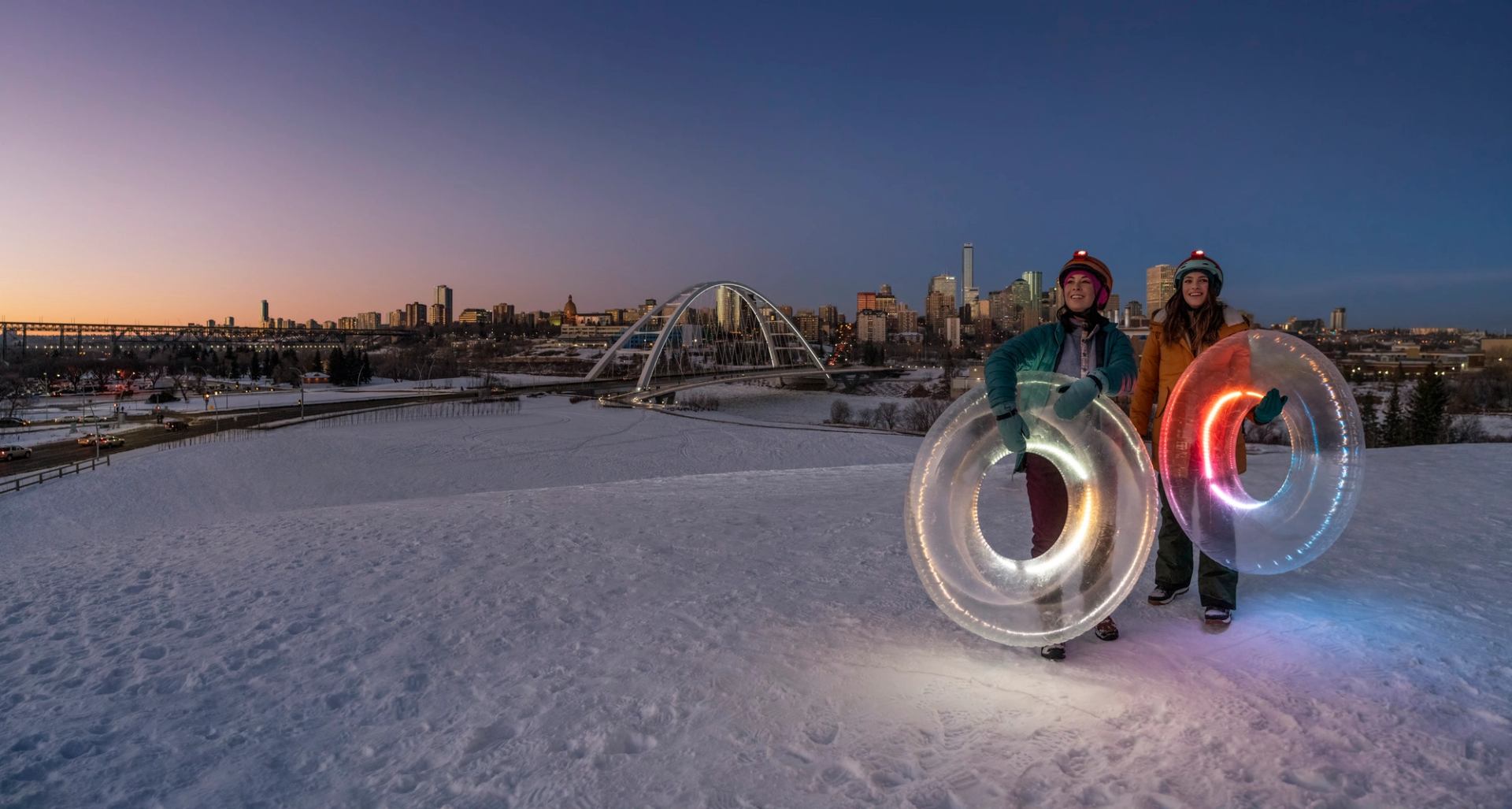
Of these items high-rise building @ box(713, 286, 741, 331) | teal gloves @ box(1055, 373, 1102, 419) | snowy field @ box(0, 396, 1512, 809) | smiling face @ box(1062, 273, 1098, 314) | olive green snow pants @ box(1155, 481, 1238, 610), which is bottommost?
snowy field @ box(0, 396, 1512, 809)

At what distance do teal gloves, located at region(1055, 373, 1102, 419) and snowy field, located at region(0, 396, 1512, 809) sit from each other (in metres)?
1.41

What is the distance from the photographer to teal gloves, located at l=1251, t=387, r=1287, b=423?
4.27m

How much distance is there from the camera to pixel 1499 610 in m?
4.89

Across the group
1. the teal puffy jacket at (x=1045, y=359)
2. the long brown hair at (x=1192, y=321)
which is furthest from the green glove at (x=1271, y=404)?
the teal puffy jacket at (x=1045, y=359)

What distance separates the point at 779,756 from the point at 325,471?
102 ft

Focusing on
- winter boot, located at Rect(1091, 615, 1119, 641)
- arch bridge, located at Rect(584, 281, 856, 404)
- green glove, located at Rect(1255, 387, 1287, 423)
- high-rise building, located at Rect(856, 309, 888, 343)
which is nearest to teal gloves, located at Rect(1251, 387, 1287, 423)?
green glove, located at Rect(1255, 387, 1287, 423)

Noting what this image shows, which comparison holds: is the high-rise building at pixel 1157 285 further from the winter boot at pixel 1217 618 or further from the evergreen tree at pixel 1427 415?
the evergreen tree at pixel 1427 415

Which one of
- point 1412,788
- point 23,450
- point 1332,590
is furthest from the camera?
point 23,450

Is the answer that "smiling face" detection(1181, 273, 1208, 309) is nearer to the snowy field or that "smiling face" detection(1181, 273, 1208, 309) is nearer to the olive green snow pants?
the olive green snow pants

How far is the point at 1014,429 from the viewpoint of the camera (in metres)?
3.89

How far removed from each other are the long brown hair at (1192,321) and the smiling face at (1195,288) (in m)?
0.03

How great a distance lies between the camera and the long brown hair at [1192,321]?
4.82m

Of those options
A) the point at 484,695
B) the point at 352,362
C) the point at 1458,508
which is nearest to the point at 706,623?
the point at 484,695

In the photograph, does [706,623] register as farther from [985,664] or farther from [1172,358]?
[1172,358]
